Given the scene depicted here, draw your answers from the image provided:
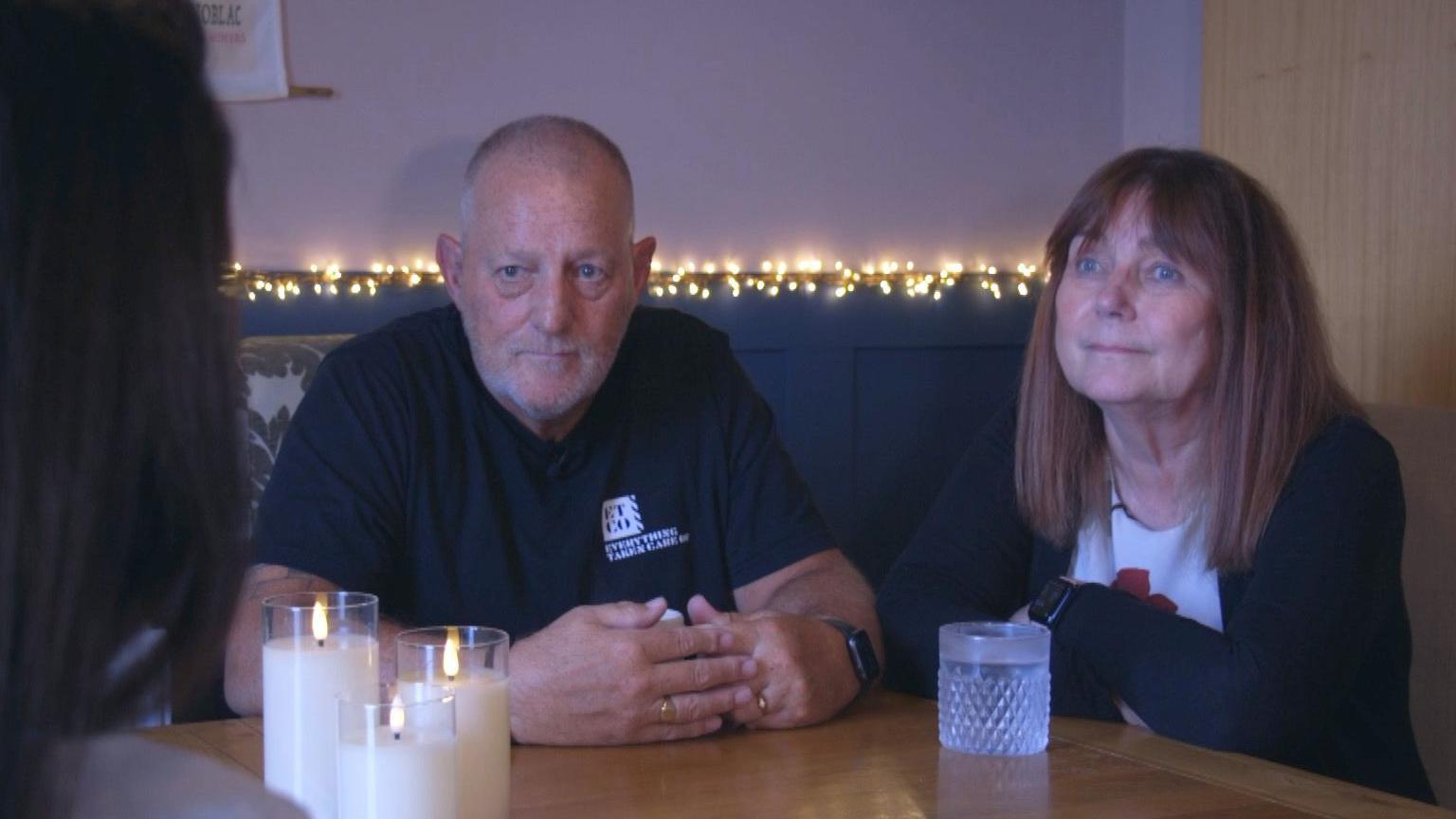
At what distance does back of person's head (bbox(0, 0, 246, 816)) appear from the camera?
Answer: 51 cm

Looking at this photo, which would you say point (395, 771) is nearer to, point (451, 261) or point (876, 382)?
point (451, 261)

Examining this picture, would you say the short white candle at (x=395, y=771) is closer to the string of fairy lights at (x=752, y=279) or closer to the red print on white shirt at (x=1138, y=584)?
the red print on white shirt at (x=1138, y=584)

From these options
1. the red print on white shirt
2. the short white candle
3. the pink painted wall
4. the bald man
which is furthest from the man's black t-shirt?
the pink painted wall

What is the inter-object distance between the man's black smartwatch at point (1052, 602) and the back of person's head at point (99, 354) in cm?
132

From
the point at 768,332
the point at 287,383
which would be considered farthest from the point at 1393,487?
the point at 768,332

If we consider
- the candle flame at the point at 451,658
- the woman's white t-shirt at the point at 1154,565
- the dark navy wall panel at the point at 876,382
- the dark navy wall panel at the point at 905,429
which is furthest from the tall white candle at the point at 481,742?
the dark navy wall panel at the point at 905,429

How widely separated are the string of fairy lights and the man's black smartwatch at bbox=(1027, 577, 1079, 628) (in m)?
1.73

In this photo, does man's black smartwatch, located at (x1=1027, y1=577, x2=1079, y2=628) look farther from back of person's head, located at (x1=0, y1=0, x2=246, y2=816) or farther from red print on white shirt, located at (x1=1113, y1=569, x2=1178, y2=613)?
back of person's head, located at (x1=0, y1=0, x2=246, y2=816)

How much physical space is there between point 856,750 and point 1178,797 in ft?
1.00

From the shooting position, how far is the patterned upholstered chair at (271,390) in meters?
2.41

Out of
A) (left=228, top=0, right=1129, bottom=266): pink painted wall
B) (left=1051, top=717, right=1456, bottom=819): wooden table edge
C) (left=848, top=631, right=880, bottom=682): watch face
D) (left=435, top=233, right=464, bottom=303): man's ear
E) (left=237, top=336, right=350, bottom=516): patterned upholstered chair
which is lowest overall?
(left=1051, top=717, right=1456, bottom=819): wooden table edge

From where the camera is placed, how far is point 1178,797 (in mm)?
1308

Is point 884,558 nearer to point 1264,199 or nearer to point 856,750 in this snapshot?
point 1264,199

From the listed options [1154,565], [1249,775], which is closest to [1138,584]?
[1154,565]
